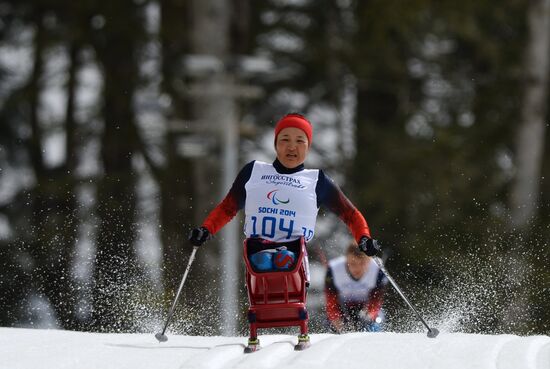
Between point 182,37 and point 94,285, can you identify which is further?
point 182,37

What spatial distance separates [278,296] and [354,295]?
2387 mm

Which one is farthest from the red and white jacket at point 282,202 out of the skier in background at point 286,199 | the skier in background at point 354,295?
the skier in background at point 354,295

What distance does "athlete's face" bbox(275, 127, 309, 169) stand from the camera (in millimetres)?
7066

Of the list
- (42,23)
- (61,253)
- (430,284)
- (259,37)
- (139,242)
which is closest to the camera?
(430,284)

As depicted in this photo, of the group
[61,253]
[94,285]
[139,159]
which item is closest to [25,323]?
[61,253]

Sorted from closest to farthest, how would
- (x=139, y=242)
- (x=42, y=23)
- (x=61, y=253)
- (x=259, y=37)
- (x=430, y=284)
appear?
1. (x=430, y=284)
2. (x=139, y=242)
3. (x=61, y=253)
4. (x=42, y=23)
5. (x=259, y=37)

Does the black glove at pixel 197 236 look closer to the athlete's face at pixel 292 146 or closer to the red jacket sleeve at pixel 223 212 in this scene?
the red jacket sleeve at pixel 223 212

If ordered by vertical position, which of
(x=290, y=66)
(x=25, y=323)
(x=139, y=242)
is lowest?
(x=25, y=323)

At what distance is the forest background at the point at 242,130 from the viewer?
14344 millimetres

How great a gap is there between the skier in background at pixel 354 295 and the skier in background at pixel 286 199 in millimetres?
1989

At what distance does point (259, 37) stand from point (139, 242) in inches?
252

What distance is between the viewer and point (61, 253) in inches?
622

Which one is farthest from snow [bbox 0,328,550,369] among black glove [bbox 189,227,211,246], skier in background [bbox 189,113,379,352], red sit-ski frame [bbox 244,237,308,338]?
black glove [bbox 189,227,211,246]

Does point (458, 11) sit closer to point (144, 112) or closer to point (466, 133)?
point (466, 133)
